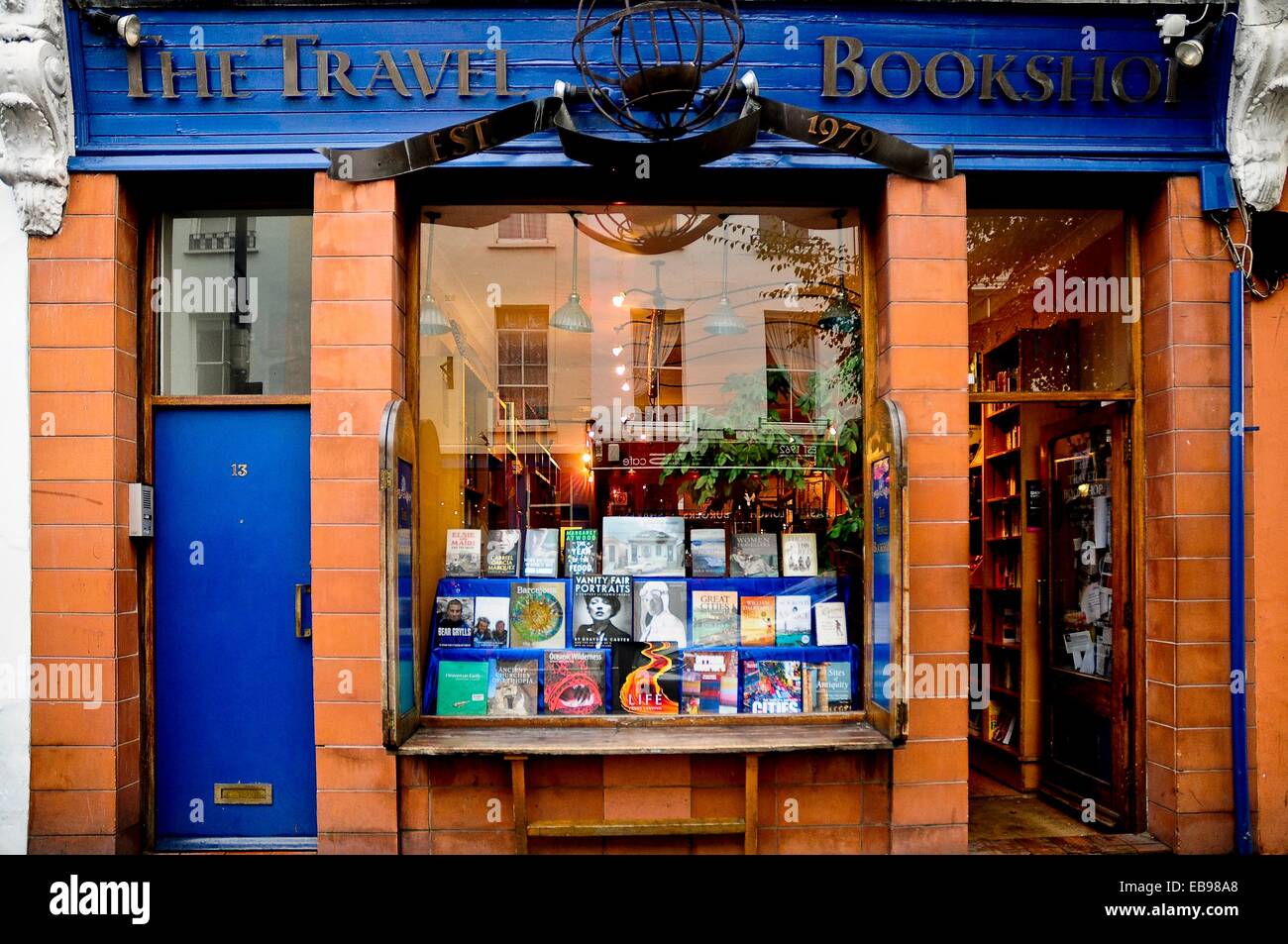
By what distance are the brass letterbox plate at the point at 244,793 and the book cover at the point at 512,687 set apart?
1.39 metres

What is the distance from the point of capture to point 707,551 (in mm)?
5242

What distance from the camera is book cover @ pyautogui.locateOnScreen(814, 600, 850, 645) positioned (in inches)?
200

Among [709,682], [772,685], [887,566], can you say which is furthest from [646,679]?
[887,566]

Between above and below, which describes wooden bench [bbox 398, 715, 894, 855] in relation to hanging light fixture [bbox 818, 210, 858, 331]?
below

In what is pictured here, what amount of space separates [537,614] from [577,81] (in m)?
3.17

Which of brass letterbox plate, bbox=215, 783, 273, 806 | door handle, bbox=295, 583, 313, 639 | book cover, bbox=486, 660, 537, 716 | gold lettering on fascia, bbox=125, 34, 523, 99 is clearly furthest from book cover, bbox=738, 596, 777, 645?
gold lettering on fascia, bbox=125, 34, 523, 99

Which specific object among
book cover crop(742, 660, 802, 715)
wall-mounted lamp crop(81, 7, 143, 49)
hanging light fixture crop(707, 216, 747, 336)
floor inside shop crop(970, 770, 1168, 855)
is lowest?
floor inside shop crop(970, 770, 1168, 855)

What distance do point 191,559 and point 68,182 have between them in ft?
7.43

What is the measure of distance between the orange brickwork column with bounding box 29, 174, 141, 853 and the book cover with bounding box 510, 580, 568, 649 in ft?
7.22

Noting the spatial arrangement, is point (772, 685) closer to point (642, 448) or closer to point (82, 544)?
point (642, 448)

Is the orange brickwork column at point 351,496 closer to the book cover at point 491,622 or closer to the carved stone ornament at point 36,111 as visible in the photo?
the book cover at point 491,622

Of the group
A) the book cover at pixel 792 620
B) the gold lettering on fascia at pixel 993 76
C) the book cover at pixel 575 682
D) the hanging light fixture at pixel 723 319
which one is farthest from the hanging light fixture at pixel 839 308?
the book cover at pixel 575 682

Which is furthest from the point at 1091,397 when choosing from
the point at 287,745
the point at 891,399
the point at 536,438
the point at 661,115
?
the point at 287,745

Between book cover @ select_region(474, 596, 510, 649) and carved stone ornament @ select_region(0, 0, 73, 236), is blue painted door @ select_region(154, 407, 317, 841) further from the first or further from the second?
carved stone ornament @ select_region(0, 0, 73, 236)
